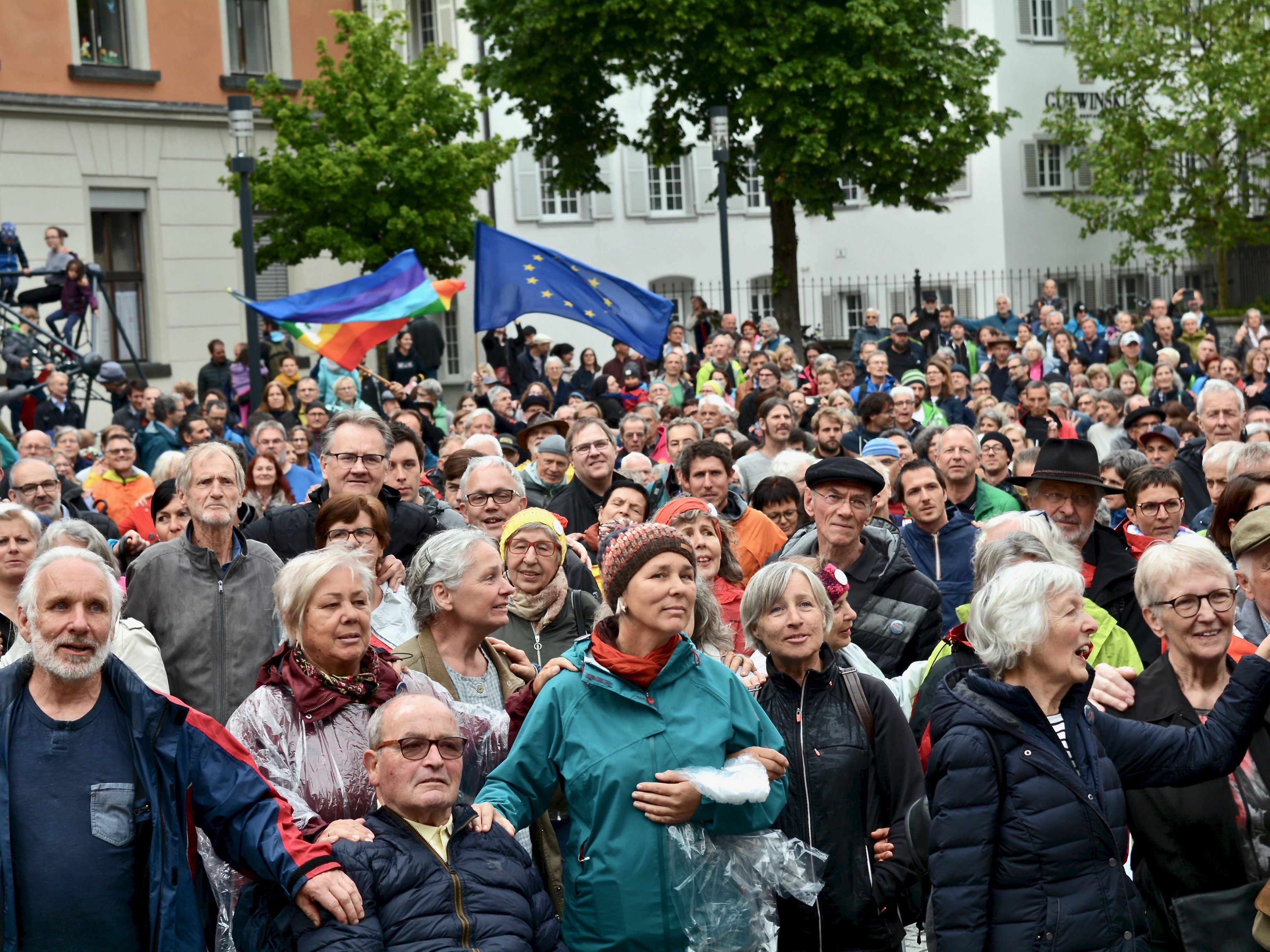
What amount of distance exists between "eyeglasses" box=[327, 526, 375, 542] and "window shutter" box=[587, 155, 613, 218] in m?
32.1

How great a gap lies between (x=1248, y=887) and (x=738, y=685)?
1.64 metres

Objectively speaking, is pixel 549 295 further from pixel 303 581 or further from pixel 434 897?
pixel 434 897

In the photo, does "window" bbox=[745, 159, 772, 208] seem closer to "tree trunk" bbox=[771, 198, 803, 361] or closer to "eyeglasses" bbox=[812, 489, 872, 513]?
"tree trunk" bbox=[771, 198, 803, 361]

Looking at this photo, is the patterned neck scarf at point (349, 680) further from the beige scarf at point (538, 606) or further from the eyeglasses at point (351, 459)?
the eyeglasses at point (351, 459)

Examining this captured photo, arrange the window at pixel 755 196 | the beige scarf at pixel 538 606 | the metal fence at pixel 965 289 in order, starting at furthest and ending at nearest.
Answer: the window at pixel 755 196, the metal fence at pixel 965 289, the beige scarf at pixel 538 606

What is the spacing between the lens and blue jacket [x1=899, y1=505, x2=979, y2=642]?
779 cm

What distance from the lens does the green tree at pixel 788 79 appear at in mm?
29438

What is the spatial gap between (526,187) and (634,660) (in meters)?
33.8

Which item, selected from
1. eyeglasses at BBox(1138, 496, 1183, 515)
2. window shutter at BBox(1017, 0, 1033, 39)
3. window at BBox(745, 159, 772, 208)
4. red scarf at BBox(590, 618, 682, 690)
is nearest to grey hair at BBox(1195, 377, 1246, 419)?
eyeglasses at BBox(1138, 496, 1183, 515)

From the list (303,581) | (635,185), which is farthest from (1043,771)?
(635,185)

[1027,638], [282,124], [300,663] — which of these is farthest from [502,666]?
[282,124]

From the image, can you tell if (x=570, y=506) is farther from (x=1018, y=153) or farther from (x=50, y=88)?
(x=1018, y=153)

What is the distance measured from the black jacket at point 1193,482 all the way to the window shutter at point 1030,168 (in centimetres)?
2988

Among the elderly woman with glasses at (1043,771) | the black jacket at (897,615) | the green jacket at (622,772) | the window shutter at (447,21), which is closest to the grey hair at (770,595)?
the green jacket at (622,772)
